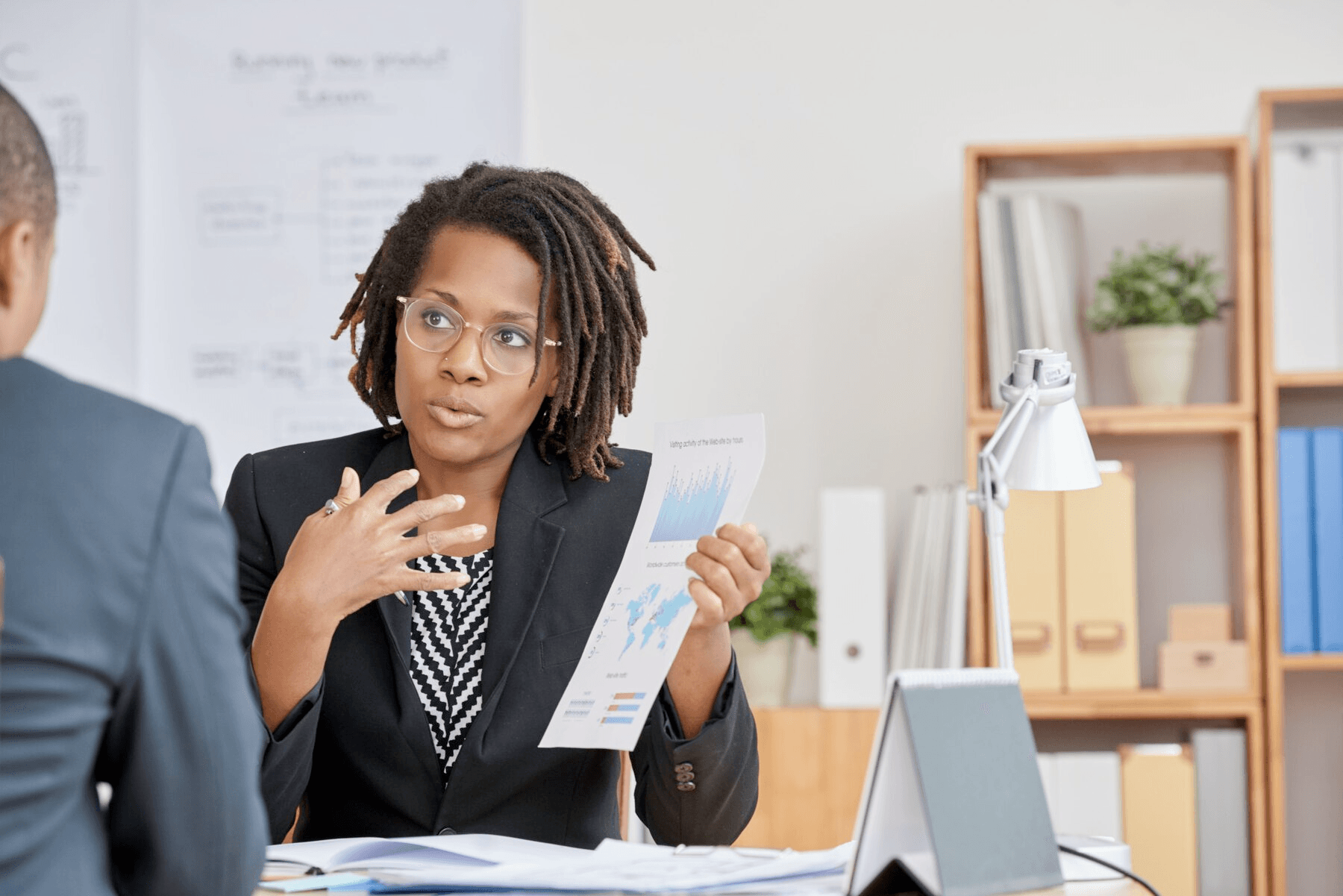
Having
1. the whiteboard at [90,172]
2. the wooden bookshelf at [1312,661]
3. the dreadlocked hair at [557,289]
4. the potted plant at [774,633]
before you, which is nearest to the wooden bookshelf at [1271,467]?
the wooden bookshelf at [1312,661]

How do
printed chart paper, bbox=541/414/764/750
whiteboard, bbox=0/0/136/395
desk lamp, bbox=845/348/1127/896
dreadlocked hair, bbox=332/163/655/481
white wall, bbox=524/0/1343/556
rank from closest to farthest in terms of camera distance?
desk lamp, bbox=845/348/1127/896 → printed chart paper, bbox=541/414/764/750 → dreadlocked hair, bbox=332/163/655/481 → white wall, bbox=524/0/1343/556 → whiteboard, bbox=0/0/136/395

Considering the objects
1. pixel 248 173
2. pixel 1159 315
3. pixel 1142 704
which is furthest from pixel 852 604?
pixel 248 173

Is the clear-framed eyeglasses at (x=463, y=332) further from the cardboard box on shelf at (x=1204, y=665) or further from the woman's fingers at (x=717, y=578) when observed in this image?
the cardboard box on shelf at (x=1204, y=665)

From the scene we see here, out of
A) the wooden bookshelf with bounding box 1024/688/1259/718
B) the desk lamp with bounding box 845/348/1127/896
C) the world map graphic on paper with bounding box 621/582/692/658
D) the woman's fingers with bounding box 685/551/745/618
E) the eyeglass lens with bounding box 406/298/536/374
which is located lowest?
the wooden bookshelf with bounding box 1024/688/1259/718

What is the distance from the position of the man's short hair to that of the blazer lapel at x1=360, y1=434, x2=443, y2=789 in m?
0.63

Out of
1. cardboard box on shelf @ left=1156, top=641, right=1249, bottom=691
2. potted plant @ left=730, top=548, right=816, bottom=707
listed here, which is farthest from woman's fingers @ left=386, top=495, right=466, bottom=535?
cardboard box on shelf @ left=1156, top=641, right=1249, bottom=691

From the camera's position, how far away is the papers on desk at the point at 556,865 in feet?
3.24

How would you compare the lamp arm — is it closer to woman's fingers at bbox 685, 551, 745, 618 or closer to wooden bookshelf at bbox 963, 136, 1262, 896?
woman's fingers at bbox 685, 551, 745, 618

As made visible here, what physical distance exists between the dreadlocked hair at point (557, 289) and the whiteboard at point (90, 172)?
1.44 meters

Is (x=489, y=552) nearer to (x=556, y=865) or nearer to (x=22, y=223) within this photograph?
(x=556, y=865)

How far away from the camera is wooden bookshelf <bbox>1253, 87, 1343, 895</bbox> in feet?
7.89

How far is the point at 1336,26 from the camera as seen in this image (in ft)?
8.80

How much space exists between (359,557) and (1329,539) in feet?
6.24

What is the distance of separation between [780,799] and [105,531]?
6.21 ft
